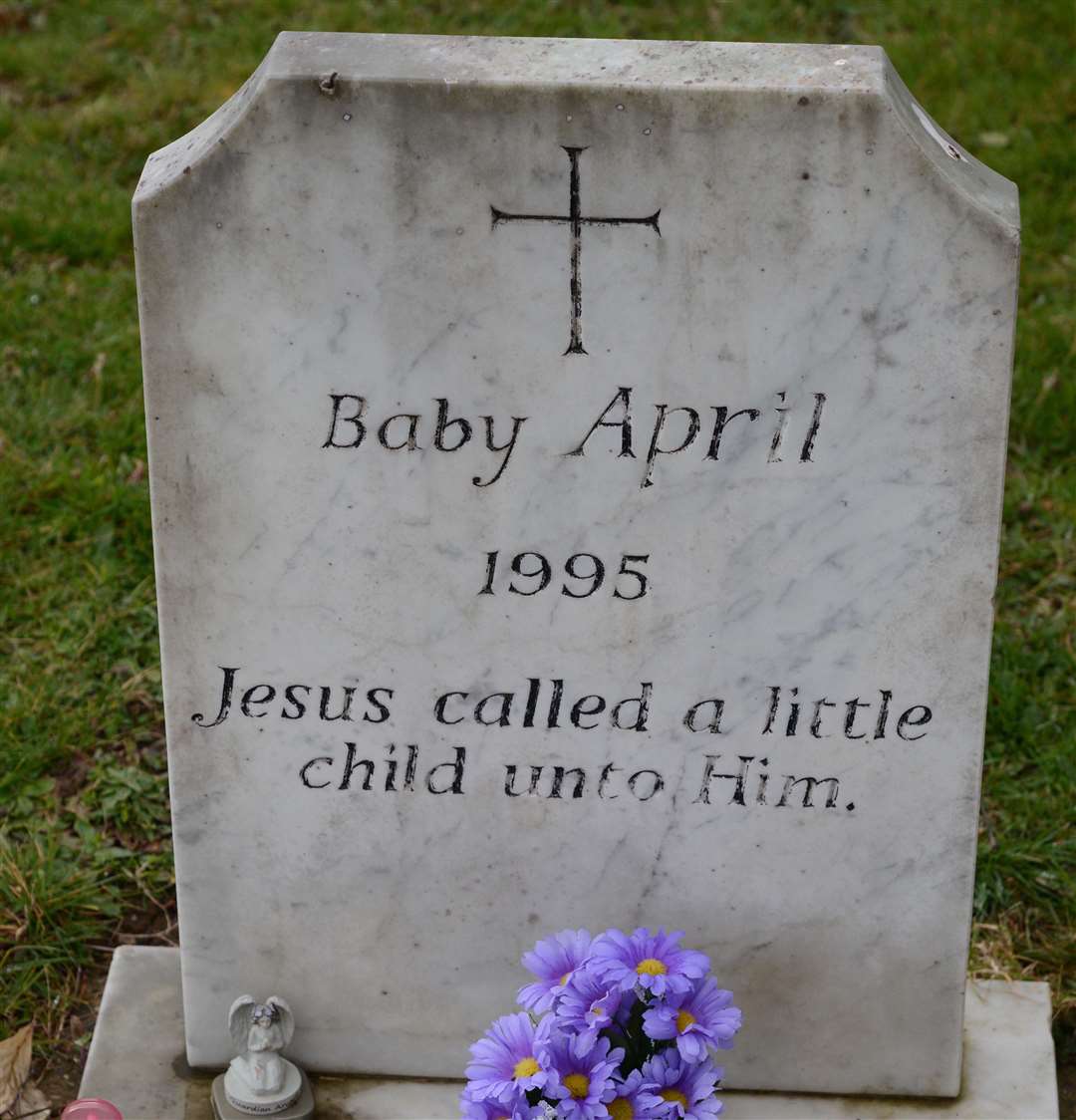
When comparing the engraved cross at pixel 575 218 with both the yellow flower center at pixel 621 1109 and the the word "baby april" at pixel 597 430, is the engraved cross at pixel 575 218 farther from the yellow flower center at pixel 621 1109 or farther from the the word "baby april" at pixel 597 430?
the yellow flower center at pixel 621 1109

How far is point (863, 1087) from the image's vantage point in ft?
9.05

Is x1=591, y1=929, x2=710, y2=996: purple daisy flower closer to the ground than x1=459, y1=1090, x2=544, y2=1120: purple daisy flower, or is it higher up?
higher up

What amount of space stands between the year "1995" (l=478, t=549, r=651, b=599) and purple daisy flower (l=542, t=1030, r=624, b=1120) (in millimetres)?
601

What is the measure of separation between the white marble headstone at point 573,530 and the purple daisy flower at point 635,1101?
0.33 m

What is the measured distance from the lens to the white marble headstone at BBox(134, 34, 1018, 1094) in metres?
2.15

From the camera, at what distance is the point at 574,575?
2406mm

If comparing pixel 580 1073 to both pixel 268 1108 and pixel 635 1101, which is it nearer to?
Answer: pixel 635 1101

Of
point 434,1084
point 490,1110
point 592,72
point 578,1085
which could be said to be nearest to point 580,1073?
point 578,1085

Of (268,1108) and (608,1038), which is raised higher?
(608,1038)

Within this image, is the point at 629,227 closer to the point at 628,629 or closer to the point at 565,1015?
the point at 628,629

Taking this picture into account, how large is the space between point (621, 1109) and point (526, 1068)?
14cm

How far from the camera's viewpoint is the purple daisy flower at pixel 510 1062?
2.33 metres

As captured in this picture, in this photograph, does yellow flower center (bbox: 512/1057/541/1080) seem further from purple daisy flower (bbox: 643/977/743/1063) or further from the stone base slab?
the stone base slab

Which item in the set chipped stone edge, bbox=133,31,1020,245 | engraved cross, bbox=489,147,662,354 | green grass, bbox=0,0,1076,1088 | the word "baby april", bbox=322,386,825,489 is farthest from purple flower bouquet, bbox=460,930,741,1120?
chipped stone edge, bbox=133,31,1020,245
